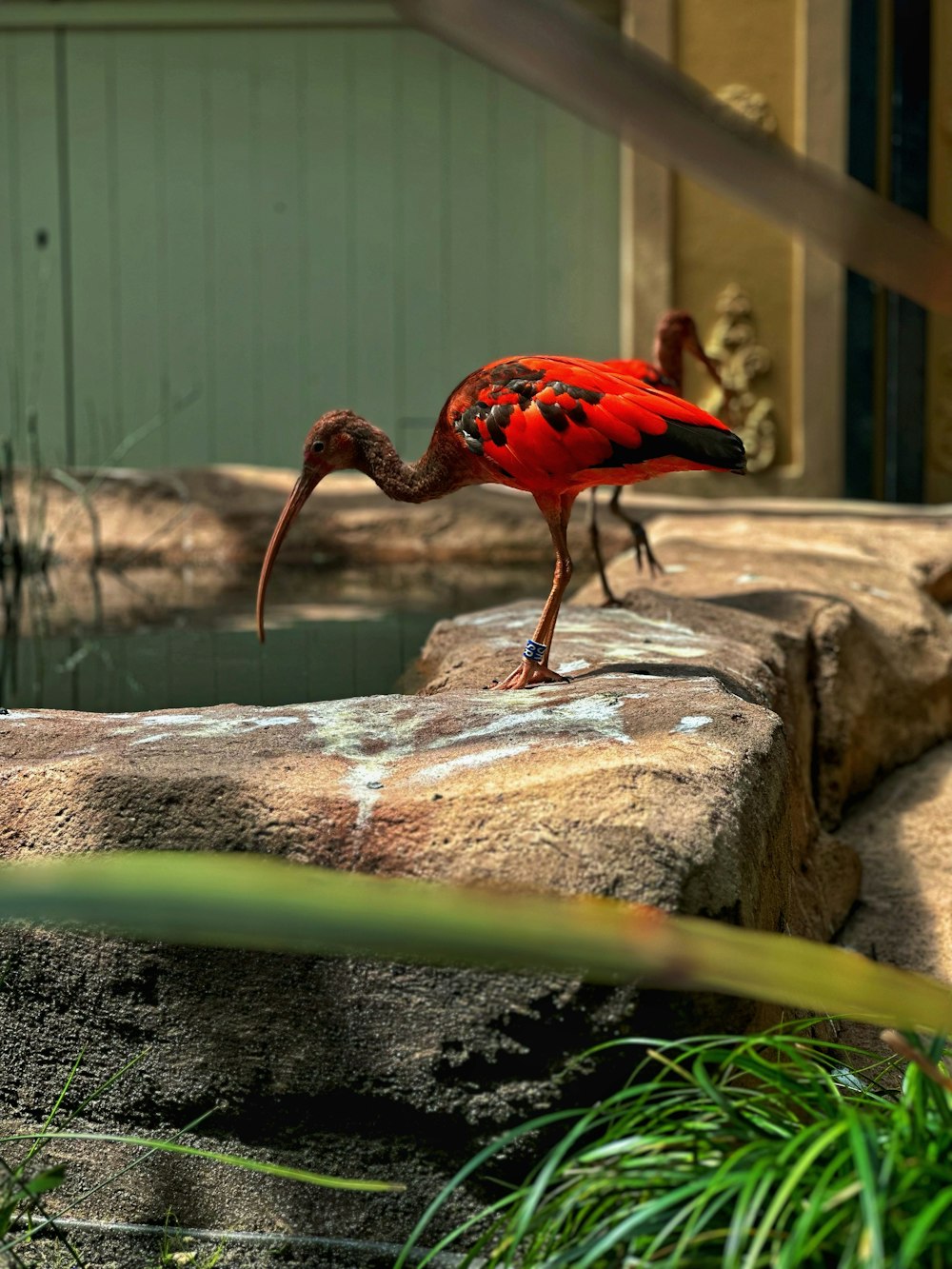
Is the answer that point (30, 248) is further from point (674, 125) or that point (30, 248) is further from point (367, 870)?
point (674, 125)

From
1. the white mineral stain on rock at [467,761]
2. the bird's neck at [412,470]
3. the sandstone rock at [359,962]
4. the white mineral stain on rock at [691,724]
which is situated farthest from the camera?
the bird's neck at [412,470]

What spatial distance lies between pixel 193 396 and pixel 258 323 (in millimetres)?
496

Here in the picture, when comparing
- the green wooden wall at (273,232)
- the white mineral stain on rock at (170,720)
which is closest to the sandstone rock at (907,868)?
the white mineral stain on rock at (170,720)

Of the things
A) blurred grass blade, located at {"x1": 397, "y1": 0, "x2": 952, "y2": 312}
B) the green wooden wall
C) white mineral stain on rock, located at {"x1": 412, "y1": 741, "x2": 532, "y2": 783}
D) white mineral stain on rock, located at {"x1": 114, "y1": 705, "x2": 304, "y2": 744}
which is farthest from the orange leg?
the green wooden wall

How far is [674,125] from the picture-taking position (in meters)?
0.41

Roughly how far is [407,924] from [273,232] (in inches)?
303

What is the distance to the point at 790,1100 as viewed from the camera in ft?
5.08

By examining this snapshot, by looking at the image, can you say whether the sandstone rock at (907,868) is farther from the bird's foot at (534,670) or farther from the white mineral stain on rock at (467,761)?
the white mineral stain on rock at (467,761)

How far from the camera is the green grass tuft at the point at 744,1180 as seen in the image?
1266mm

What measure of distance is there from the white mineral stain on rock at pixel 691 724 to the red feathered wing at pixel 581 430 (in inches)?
24.8

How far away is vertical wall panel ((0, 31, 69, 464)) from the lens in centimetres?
774

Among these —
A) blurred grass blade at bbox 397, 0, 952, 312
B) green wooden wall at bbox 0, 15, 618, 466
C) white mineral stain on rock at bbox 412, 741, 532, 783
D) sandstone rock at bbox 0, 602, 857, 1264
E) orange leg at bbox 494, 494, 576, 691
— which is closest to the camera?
blurred grass blade at bbox 397, 0, 952, 312

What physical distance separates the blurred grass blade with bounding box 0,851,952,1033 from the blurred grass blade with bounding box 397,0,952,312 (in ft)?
0.83

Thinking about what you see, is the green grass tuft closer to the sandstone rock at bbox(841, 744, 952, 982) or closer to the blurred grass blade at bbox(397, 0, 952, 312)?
the blurred grass blade at bbox(397, 0, 952, 312)
